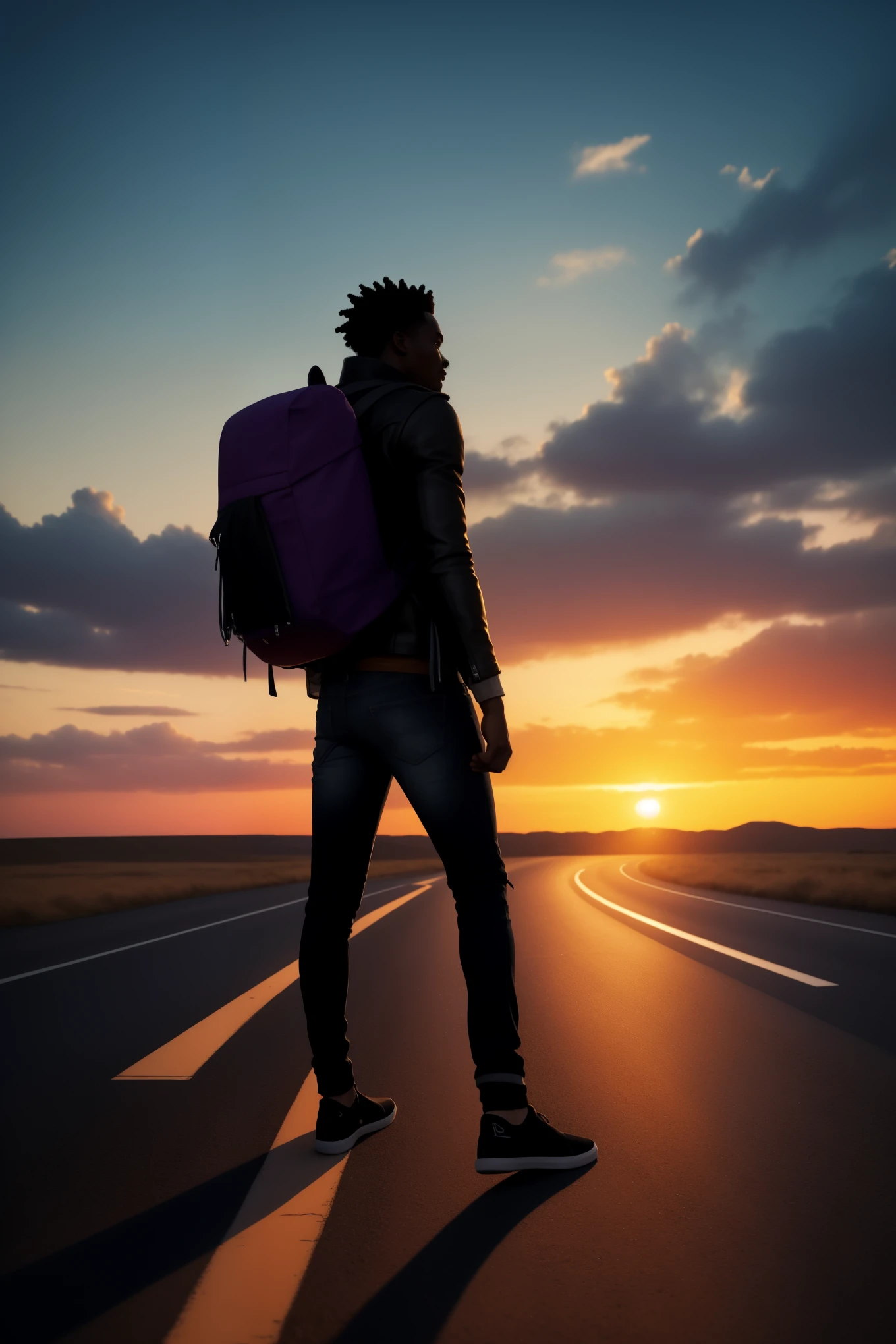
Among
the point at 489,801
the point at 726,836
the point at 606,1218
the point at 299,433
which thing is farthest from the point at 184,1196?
the point at 726,836

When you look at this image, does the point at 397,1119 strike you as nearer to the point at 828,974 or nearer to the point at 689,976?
the point at 689,976

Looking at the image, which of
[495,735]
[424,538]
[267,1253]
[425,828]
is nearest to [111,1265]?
[267,1253]

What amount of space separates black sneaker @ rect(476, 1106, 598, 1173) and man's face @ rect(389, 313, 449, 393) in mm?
2302

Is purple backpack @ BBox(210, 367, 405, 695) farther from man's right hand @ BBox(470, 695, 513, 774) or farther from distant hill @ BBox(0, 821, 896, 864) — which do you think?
distant hill @ BBox(0, 821, 896, 864)

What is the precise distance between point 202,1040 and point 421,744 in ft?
8.36

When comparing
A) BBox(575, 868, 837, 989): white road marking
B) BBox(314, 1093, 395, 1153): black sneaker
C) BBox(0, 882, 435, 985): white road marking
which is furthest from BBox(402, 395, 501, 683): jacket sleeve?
BBox(0, 882, 435, 985): white road marking

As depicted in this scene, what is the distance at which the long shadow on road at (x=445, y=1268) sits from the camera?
1.74 m

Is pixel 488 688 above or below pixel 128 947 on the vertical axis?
above

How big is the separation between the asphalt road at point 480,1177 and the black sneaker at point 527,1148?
4cm

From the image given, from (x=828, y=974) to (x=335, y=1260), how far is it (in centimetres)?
529

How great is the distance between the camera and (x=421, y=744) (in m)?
2.73

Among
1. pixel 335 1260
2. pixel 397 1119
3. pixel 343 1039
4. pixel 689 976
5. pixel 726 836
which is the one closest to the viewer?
pixel 335 1260

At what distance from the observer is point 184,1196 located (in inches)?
95.7

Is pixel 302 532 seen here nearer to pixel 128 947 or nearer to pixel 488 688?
pixel 488 688
